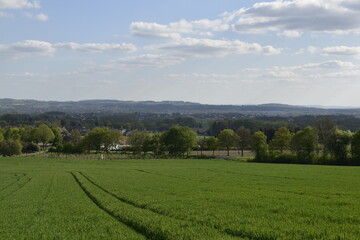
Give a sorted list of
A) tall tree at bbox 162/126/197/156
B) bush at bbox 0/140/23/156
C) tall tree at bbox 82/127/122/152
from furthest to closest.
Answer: tall tree at bbox 82/127/122/152 < bush at bbox 0/140/23/156 < tall tree at bbox 162/126/197/156

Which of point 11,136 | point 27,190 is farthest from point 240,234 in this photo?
point 11,136

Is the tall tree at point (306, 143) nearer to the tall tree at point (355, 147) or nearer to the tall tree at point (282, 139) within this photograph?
the tall tree at point (355, 147)

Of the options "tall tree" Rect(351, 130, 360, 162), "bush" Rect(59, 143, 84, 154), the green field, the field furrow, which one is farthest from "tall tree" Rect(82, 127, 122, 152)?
the field furrow

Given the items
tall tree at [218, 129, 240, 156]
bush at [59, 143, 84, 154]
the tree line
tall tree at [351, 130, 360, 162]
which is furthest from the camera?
bush at [59, 143, 84, 154]

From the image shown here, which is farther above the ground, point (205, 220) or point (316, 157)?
point (205, 220)

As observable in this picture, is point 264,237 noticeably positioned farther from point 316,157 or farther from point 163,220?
point 316,157

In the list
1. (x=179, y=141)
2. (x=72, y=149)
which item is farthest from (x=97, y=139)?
(x=179, y=141)

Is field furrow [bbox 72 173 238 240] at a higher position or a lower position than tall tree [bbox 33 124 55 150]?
higher

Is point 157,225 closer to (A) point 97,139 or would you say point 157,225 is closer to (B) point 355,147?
(B) point 355,147

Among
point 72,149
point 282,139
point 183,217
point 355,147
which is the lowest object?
point 72,149

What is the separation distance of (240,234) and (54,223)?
10.4m

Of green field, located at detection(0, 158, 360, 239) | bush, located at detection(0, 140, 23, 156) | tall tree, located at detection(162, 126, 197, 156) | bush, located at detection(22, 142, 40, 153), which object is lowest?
bush, located at detection(22, 142, 40, 153)

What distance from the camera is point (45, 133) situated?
171m

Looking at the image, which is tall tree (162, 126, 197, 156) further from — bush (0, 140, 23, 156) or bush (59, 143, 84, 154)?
bush (0, 140, 23, 156)
